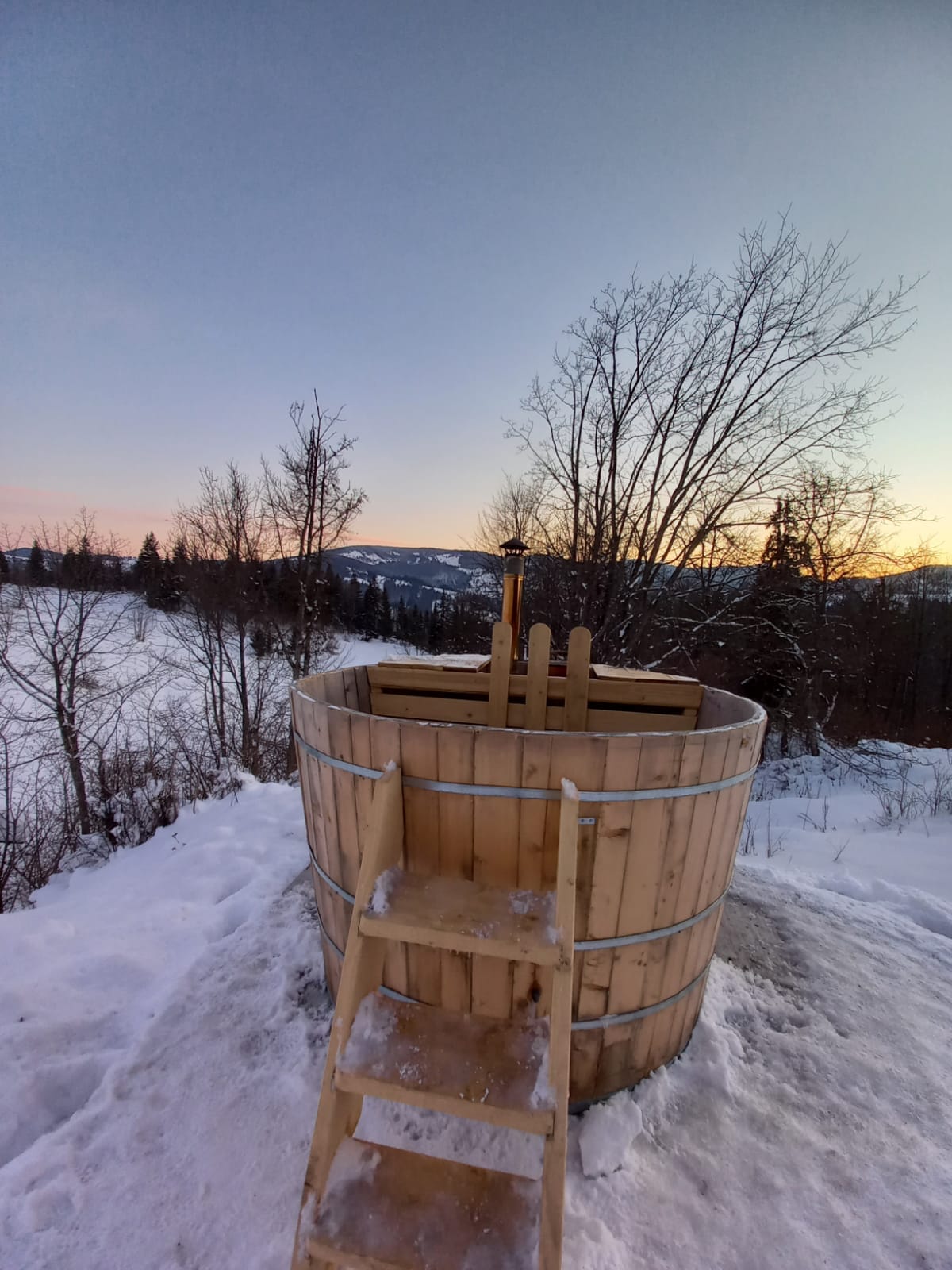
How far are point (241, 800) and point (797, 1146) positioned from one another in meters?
4.87

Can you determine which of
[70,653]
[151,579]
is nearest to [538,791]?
[70,653]

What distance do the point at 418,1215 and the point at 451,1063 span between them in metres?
0.30

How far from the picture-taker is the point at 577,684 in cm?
290

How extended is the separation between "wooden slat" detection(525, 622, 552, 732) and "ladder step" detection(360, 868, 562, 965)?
4.34 ft

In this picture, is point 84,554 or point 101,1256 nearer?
point 101,1256

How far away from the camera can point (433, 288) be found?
7.50 metres

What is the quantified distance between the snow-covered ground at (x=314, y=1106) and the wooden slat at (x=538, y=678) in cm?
165

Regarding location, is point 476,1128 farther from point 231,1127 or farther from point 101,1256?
point 101,1256

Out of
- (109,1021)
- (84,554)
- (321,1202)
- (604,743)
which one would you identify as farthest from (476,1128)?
(84,554)

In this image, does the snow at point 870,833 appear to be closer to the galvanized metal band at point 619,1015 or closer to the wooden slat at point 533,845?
the galvanized metal band at point 619,1015

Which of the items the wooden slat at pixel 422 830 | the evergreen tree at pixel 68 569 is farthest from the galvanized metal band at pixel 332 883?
the evergreen tree at pixel 68 569

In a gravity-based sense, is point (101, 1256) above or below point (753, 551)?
below

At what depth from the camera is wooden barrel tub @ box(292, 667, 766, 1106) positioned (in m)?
1.67

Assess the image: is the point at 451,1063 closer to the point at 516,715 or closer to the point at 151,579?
the point at 516,715
